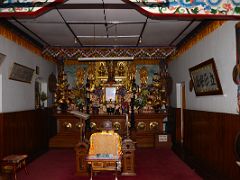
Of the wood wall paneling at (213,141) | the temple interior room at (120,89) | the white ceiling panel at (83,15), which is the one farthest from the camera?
the white ceiling panel at (83,15)

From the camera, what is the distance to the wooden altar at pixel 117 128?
10594 millimetres

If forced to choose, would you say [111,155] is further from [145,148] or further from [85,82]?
[85,82]

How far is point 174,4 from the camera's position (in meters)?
4.01

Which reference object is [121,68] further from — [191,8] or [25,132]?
[191,8]

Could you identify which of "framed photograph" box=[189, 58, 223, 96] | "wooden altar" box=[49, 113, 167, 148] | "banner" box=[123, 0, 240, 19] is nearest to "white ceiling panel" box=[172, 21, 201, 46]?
"framed photograph" box=[189, 58, 223, 96]

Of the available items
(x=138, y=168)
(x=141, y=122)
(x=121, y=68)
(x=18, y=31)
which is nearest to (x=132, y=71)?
(x=121, y=68)

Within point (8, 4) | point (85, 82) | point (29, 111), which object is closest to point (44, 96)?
point (29, 111)

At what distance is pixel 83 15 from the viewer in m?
6.77

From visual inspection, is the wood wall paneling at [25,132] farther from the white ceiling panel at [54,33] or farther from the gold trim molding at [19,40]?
the white ceiling panel at [54,33]

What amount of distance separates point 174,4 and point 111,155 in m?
3.12

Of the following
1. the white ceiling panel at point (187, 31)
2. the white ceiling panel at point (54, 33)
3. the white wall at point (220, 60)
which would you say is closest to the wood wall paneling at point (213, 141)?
the white wall at point (220, 60)

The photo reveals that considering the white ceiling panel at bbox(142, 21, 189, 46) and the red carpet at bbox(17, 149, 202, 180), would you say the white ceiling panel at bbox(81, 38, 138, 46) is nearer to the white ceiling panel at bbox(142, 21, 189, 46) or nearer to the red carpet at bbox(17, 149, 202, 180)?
the white ceiling panel at bbox(142, 21, 189, 46)

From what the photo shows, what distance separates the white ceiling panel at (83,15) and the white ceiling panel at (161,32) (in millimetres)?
1381

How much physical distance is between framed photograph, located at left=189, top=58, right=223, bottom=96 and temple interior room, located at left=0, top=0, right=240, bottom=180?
0.08 ft
